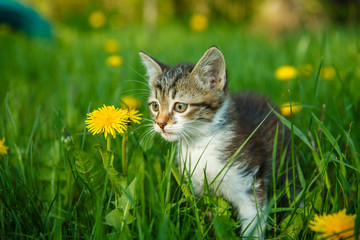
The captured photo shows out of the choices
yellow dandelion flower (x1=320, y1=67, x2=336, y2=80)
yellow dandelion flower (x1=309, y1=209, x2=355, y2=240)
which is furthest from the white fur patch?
yellow dandelion flower (x1=320, y1=67, x2=336, y2=80)

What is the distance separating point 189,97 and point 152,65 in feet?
1.29

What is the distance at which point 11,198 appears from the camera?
1459mm

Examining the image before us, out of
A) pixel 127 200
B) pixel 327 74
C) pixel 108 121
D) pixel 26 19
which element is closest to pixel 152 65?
pixel 108 121

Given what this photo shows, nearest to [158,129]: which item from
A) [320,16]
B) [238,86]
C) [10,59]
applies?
[238,86]

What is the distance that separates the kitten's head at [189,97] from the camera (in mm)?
1840

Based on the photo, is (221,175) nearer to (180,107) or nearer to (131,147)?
(180,107)

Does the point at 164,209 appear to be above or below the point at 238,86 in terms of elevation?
below

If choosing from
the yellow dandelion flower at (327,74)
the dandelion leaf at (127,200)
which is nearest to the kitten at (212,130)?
the dandelion leaf at (127,200)

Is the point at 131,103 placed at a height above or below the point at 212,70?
below

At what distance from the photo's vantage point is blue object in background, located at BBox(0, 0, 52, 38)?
5341 mm

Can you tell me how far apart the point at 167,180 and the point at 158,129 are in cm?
46

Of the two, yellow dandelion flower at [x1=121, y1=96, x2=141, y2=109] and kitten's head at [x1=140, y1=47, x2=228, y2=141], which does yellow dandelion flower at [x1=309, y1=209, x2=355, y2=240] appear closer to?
kitten's head at [x1=140, y1=47, x2=228, y2=141]

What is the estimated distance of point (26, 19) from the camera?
585cm

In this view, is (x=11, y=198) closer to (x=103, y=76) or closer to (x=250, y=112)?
(x=250, y=112)
